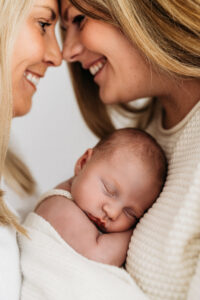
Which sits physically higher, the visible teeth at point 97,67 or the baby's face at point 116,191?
the visible teeth at point 97,67

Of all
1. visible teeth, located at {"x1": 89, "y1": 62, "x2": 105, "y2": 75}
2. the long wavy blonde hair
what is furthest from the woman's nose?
the long wavy blonde hair

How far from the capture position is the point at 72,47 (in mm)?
1494

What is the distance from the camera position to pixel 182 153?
1.16m

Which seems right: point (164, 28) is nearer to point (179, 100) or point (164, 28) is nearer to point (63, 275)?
point (179, 100)

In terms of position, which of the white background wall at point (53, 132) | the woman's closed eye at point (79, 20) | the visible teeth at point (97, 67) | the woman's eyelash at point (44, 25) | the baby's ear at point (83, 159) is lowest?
the white background wall at point (53, 132)

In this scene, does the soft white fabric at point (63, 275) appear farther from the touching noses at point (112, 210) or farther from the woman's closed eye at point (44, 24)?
the woman's closed eye at point (44, 24)

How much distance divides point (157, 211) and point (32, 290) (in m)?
0.36

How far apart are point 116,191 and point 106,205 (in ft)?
0.17

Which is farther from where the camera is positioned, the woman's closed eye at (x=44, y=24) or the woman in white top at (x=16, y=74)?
the woman's closed eye at (x=44, y=24)

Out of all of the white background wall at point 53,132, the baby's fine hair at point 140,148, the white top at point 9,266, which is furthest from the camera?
the white background wall at point 53,132

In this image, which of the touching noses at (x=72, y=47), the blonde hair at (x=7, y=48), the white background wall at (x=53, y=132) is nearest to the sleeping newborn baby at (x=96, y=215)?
the blonde hair at (x=7, y=48)

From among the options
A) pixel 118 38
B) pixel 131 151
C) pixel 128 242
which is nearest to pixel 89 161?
pixel 131 151

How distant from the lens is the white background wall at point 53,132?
211cm

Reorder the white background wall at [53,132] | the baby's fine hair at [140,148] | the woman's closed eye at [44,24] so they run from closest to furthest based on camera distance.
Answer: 1. the baby's fine hair at [140,148]
2. the woman's closed eye at [44,24]
3. the white background wall at [53,132]
